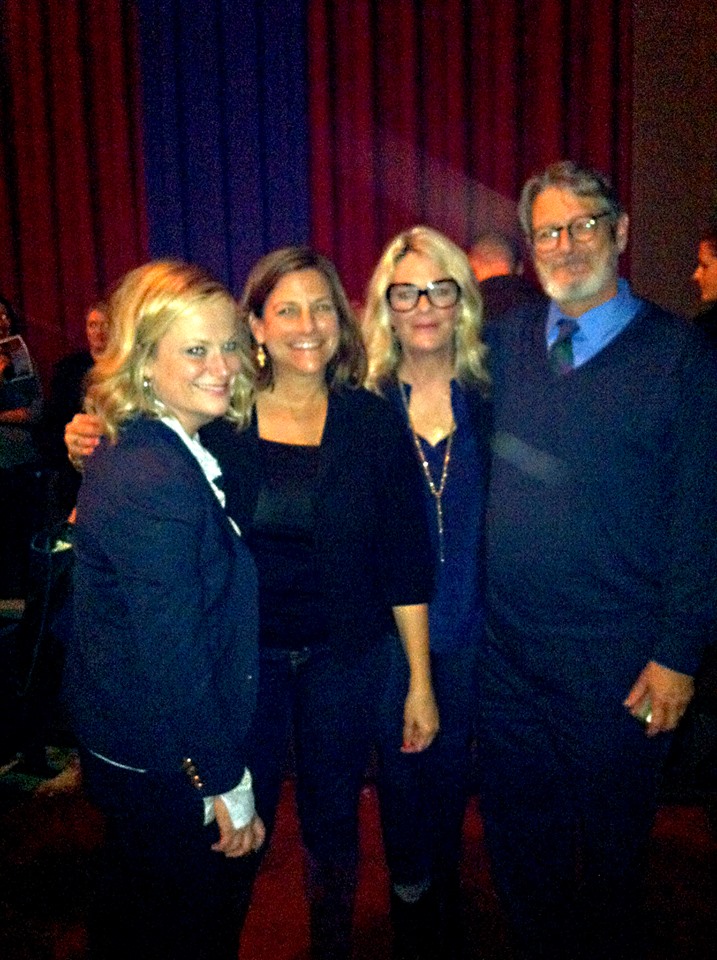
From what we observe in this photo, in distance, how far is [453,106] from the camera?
4441 mm

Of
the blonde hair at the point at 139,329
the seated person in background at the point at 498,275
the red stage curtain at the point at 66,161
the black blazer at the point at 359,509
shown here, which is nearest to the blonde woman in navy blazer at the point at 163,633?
the blonde hair at the point at 139,329

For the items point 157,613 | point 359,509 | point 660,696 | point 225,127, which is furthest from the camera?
point 225,127

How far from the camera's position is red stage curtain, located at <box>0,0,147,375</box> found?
463 cm

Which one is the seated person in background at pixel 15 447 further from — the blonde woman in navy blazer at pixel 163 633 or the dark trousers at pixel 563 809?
the dark trousers at pixel 563 809

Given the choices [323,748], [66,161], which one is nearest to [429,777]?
[323,748]

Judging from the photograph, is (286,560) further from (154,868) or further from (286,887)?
(286,887)

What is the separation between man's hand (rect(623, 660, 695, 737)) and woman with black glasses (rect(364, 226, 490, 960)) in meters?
0.38

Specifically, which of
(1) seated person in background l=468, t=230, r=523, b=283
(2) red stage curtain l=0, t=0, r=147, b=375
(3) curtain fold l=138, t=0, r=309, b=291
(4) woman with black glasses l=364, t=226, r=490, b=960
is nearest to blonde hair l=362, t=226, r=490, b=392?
(4) woman with black glasses l=364, t=226, r=490, b=960

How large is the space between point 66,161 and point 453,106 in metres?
2.40

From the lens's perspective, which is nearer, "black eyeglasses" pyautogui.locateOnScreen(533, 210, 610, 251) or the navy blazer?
the navy blazer

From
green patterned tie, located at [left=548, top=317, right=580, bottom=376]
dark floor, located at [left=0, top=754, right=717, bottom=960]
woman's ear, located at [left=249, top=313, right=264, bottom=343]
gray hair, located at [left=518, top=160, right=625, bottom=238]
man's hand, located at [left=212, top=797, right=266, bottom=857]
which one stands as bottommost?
dark floor, located at [left=0, top=754, right=717, bottom=960]

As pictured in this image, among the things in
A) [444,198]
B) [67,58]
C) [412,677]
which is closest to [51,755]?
[412,677]

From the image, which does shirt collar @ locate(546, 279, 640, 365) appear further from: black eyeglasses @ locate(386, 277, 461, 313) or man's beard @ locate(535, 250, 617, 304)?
black eyeglasses @ locate(386, 277, 461, 313)

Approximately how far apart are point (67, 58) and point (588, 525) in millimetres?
4665
